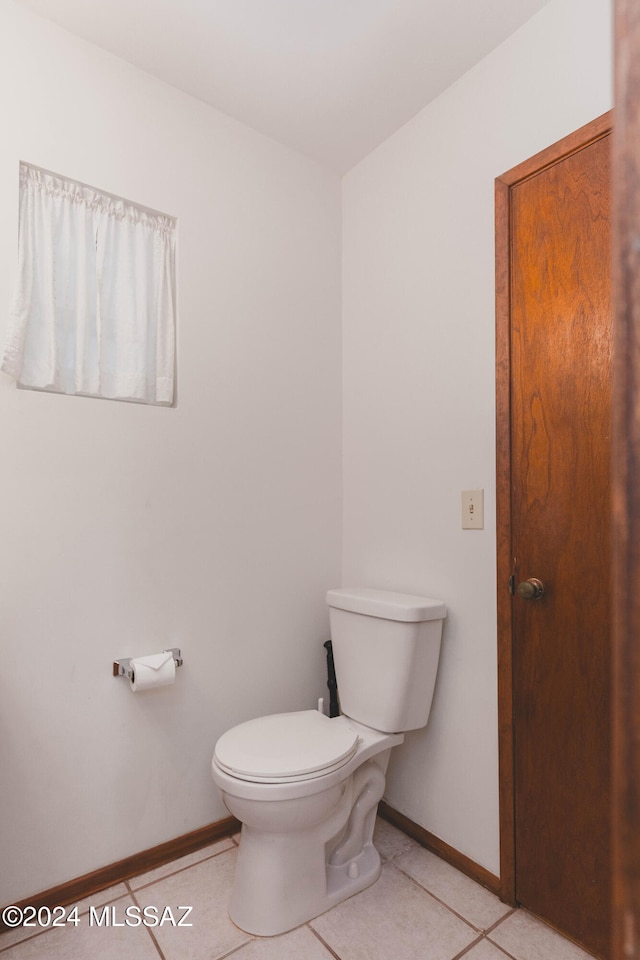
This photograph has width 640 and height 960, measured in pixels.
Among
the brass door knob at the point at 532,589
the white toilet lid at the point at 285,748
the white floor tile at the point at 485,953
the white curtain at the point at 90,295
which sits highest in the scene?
the white curtain at the point at 90,295

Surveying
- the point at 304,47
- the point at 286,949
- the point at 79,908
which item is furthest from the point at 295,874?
the point at 304,47

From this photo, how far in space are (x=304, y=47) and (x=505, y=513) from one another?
154 cm

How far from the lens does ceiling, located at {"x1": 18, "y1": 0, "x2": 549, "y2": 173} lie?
1.57 meters

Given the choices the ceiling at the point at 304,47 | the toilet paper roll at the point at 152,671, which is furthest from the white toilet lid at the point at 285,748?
the ceiling at the point at 304,47

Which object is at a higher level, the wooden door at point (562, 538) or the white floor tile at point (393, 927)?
the wooden door at point (562, 538)

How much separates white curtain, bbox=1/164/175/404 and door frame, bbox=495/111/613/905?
1055mm

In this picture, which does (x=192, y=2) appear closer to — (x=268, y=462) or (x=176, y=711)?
(x=268, y=462)

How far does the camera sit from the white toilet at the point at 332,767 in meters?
1.46

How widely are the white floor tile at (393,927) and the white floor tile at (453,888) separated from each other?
4 cm

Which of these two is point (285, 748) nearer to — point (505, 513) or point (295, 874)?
point (295, 874)

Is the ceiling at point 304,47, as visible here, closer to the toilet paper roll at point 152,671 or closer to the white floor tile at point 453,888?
the toilet paper roll at point 152,671

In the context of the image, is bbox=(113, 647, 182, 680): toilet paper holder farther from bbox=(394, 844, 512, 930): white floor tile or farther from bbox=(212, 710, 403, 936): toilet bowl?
bbox=(394, 844, 512, 930): white floor tile

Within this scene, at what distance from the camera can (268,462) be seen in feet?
6.83

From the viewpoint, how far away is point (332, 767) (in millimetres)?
1504
